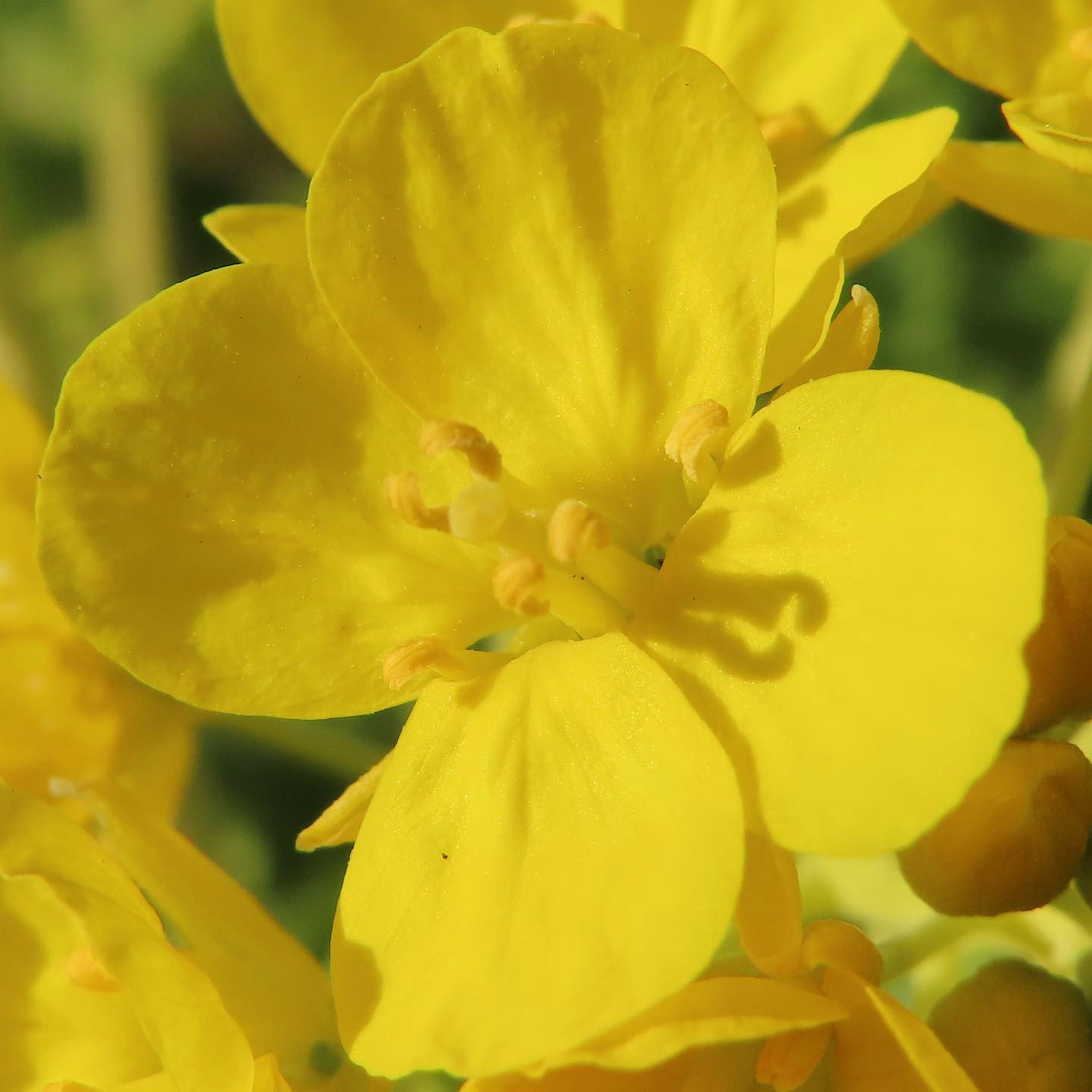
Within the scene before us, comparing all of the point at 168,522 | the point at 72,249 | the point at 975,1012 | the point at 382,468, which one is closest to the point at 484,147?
the point at 382,468

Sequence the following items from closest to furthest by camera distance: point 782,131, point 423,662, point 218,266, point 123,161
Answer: point 423,662 < point 782,131 < point 123,161 < point 218,266

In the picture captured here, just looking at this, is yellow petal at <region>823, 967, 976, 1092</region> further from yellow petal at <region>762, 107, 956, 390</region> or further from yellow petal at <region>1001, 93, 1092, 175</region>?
yellow petal at <region>1001, 93, 1092, 175</region>

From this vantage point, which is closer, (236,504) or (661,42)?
(236,504)

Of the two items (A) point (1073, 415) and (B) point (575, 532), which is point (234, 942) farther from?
(A) point (1073, 415)

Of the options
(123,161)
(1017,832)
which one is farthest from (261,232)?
(123,161)

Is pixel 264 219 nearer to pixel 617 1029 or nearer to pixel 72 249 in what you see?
pixel 617 1029

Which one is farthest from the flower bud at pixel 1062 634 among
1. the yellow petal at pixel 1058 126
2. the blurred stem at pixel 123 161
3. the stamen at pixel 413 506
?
the blurred stem at pixel 123 161
